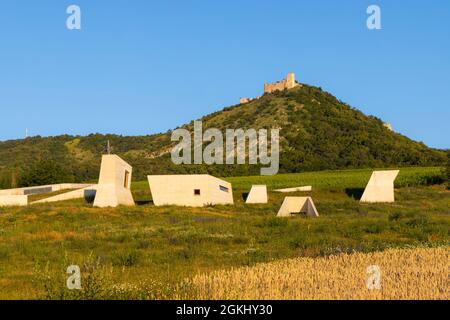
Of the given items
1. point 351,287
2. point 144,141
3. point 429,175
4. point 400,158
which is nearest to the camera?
point 351,287

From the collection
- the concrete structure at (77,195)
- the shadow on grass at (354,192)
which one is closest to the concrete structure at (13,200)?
the concrete structure at (77,195)

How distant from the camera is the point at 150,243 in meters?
24.2

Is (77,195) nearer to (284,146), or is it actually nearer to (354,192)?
(354,192)

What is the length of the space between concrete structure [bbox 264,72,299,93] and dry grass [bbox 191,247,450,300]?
134095 mm

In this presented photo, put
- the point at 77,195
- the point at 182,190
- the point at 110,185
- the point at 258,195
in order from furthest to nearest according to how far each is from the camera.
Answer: the point at 77,195
the point at 258,195
the point at 182,190
the point at 110,185

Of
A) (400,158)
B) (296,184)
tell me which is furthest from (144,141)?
(296,184)

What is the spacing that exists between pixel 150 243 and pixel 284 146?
290 feet

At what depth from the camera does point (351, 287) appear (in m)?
12.2

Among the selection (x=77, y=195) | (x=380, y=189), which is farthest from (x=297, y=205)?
(x=77, y=195)

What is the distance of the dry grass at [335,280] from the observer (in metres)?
11.3

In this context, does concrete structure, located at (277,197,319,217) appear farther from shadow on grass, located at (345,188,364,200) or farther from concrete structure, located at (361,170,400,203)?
shadow on grass, located at (345,188,364,200)

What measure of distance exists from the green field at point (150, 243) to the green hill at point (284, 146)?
49713 mm

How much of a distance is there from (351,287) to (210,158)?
95.2 m

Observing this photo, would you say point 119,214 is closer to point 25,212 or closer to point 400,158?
point 25,212
